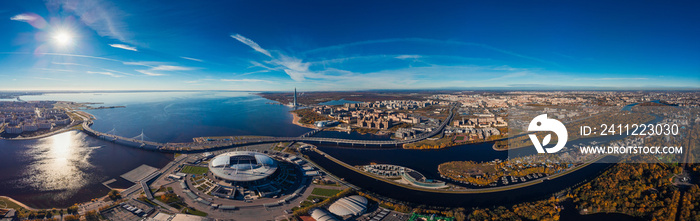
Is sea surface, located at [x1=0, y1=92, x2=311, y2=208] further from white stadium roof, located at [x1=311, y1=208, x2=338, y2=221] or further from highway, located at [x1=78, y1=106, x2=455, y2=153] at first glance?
white stadium roof, located at [x1=311, y1=208, x2=338, y2=221]

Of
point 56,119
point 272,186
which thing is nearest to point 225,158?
point 272,186

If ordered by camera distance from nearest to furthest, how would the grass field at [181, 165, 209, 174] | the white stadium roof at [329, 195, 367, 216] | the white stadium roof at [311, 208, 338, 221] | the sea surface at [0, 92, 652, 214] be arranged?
the white stadium roof at [311, 208, 338, 221], the white stadium roof at [329, 195, 367, 216], the sea surface at [0, 92, 652, 214], the grass field at [181, 165, 209, 174]

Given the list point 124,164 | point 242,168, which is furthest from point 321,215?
point 124,164

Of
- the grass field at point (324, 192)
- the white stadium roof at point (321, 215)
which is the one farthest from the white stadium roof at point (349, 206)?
the grass field at point (324, 192)

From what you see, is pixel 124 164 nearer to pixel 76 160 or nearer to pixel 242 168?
pixel 76 160

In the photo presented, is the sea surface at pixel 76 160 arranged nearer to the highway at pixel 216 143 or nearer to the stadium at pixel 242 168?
the highway at pixel 216 143

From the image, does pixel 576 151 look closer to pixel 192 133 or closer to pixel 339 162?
pixel 339 162

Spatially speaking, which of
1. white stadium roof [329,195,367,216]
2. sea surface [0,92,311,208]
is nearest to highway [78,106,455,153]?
sea surface [0,92,311,208]
